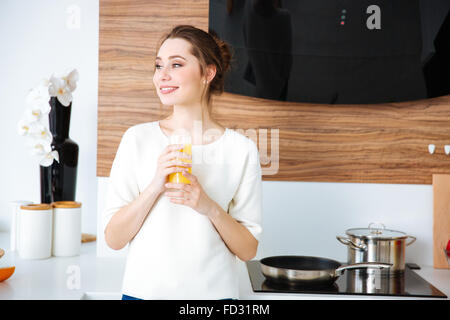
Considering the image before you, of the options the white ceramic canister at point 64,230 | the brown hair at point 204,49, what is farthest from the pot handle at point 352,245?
the white ceramic canister at point 64,230

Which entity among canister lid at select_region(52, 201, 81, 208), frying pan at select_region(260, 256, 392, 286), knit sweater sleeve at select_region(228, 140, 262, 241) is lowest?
frying pan at select_region(260, 256, 392, 286)

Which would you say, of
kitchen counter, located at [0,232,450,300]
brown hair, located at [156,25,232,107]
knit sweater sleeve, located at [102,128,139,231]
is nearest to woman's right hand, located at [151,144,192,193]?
knit sweater sleeve, located at [102,128,139,231]

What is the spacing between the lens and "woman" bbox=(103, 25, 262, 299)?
95 centimetres

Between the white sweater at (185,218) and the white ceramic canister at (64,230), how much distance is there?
56 centimetres

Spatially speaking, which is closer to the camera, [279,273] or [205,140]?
[205,140]

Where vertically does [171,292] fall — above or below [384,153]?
below

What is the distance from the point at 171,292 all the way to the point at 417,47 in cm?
113

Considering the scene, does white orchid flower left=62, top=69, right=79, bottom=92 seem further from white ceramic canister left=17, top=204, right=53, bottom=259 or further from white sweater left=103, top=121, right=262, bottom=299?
white sweater left=103, top=121, right=262, bottom=299

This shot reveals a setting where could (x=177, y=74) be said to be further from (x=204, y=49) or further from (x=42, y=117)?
(x=42, y=117)

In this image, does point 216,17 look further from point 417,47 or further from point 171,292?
point 171,292

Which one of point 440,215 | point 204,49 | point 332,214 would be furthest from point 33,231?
point 440,215

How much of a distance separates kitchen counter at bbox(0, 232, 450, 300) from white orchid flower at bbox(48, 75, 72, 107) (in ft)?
1.76

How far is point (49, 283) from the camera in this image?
122 centimetres
